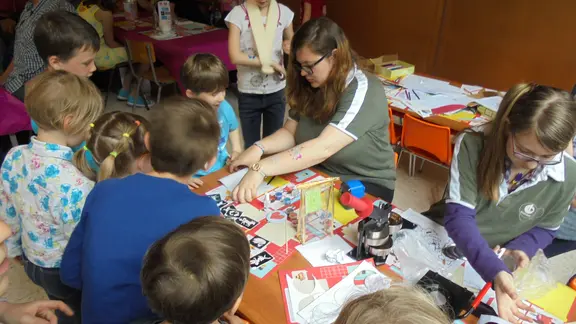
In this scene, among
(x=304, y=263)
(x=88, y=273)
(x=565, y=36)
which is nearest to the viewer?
(x=88, y=273)

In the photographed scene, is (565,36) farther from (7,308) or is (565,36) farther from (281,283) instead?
(7,308)

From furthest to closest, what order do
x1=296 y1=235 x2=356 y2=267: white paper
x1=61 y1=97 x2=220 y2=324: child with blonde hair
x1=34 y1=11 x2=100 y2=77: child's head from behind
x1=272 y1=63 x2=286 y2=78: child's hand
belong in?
x1=272 y1=63 x2=286 y2=78: child's hand → x1=34 y1=11 x2=100 y2=77: child's head from behind → x1=296 y1=235 x2=356 y2=267: white paper → x1=61 y1=97 x2=220 y2=324: child with blonde hair

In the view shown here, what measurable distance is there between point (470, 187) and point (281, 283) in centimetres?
83

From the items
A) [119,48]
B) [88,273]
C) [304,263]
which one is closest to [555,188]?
[304,263]

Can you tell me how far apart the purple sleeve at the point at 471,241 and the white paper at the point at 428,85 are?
6.24ft

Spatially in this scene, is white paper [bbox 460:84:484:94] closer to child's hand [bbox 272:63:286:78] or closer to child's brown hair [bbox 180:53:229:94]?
child's hand [bbox 272:63:286:78]

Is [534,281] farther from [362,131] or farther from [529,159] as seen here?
[362,131]

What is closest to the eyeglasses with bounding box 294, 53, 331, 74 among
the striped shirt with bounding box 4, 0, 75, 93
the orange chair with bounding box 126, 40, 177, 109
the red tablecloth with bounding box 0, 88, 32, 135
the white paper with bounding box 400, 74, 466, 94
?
the white paper with bounding box 400, 74, 466, 94

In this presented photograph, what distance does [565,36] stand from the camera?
3801mm

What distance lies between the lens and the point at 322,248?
4.99 ft

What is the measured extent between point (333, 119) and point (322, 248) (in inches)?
25.0

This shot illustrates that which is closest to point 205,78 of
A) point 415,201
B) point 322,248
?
point 322,248

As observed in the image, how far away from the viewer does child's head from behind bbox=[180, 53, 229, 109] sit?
7.40 ft

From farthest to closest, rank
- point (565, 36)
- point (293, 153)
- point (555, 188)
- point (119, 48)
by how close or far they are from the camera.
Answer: point (119, 48), point (565, 36), point (293, 153), point (555, 188)
